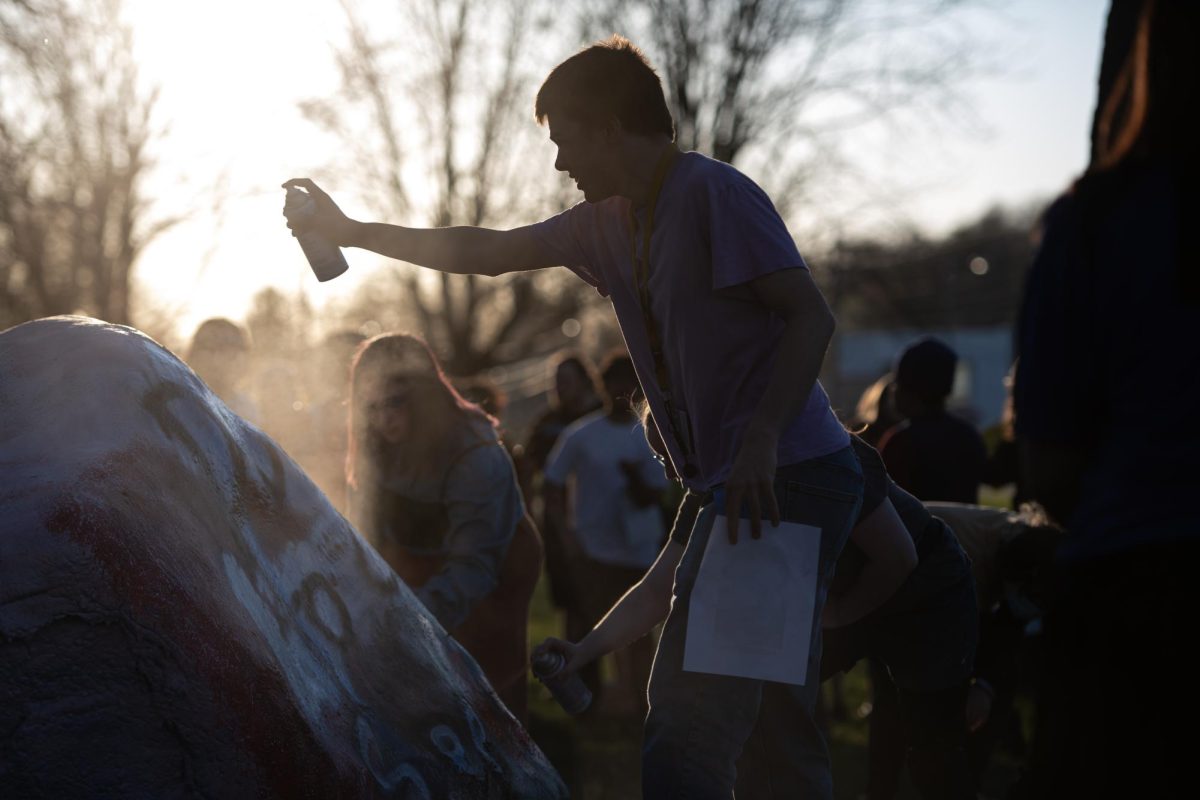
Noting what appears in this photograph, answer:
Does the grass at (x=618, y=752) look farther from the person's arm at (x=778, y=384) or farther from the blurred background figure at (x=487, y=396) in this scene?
the person's arm at (x=778, y=384)

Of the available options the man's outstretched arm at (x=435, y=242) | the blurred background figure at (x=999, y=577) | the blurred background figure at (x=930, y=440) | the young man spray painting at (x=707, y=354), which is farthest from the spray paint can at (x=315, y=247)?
the blurred background figure at (x=930, y=440)

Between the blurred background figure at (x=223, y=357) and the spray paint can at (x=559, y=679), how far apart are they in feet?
8.66

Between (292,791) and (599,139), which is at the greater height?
(599,139)

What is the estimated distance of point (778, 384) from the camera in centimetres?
241

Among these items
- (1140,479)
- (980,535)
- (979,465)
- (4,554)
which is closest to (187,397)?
A: (4,554)

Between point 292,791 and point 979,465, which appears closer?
point 292,791

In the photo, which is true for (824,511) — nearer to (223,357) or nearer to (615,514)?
(223,357)

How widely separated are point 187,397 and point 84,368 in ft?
0.66

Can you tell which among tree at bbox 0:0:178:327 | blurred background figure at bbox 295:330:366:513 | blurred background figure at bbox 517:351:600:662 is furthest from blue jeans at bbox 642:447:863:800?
tree at bbox 0:0:178:327

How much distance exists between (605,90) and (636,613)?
1159 mm

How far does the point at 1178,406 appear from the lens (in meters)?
1.78

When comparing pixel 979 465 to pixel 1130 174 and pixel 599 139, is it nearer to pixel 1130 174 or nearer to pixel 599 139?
pixel 599 139

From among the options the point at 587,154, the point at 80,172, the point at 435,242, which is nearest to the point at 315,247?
the point at 435,242

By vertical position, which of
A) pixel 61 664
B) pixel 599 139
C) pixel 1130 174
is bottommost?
pixel 61 664
